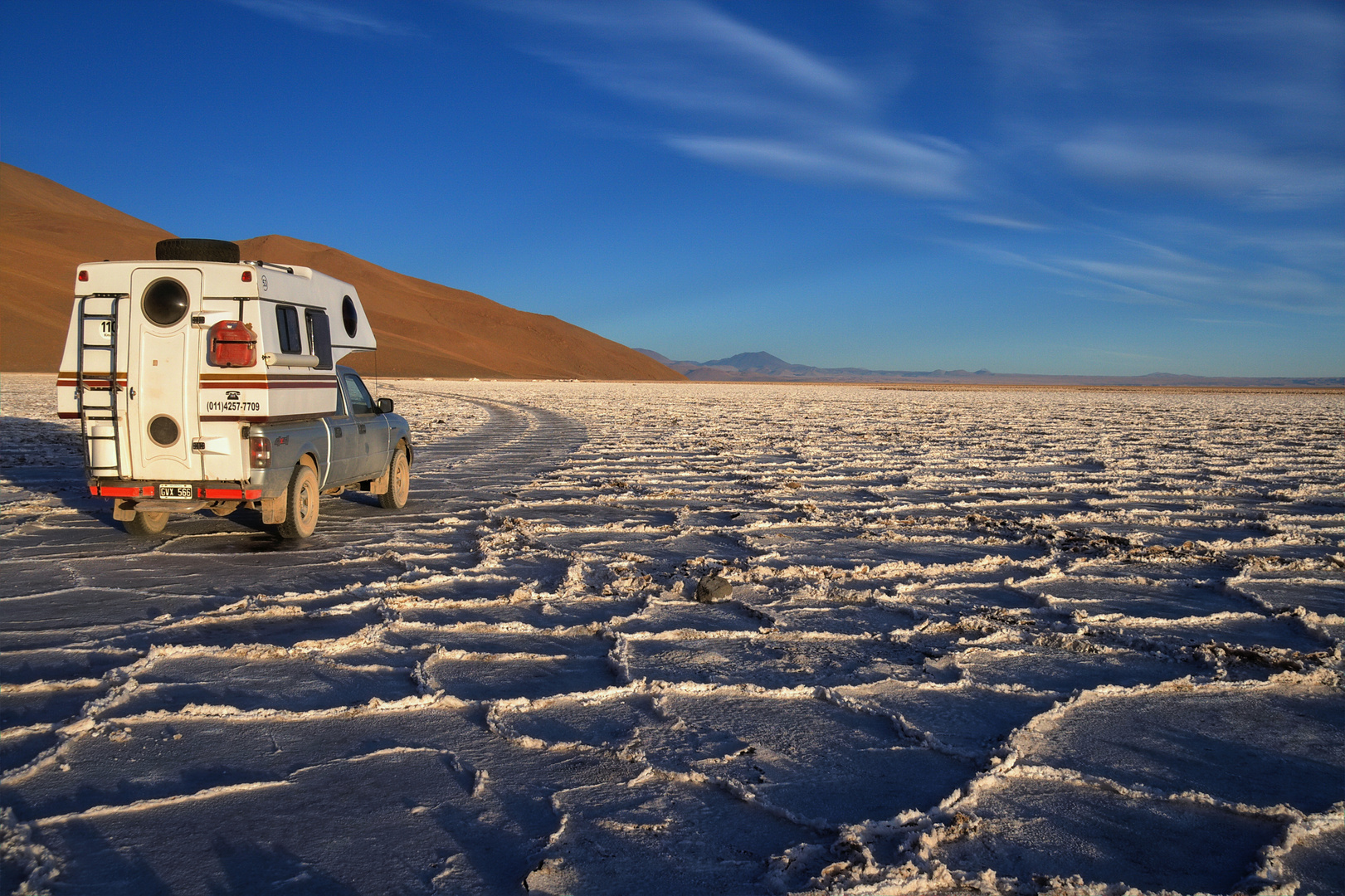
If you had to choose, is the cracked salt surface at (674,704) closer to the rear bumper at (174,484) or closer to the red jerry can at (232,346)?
the rear bumper at (174,484)

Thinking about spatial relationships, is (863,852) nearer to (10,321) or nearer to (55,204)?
(10,321)

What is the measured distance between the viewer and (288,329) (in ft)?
26.1

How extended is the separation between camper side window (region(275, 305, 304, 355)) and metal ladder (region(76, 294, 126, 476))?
118 cm

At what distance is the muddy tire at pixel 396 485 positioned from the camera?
986cm

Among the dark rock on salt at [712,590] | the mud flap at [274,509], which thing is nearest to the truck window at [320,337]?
the mud flap at [274,509]

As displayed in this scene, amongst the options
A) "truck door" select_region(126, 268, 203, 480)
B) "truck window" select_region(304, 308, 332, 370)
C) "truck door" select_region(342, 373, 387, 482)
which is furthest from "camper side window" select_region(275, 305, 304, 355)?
"truck door" select_region(342, 373, 387, 482)

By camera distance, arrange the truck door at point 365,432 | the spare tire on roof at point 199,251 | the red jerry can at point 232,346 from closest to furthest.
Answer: the red jerry can at point 232,346 → the spare tire on roof at point 199,251 → the truck door at point 365,432

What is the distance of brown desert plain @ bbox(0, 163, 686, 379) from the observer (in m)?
69.2

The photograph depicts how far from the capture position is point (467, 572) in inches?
271

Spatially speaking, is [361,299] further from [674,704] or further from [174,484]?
[674,704]

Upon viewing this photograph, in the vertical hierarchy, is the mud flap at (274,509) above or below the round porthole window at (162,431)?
below

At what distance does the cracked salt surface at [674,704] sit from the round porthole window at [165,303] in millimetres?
1934

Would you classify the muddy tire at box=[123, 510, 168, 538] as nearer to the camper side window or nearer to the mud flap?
the mud flap

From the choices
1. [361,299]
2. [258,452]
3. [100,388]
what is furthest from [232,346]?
[361,299]
